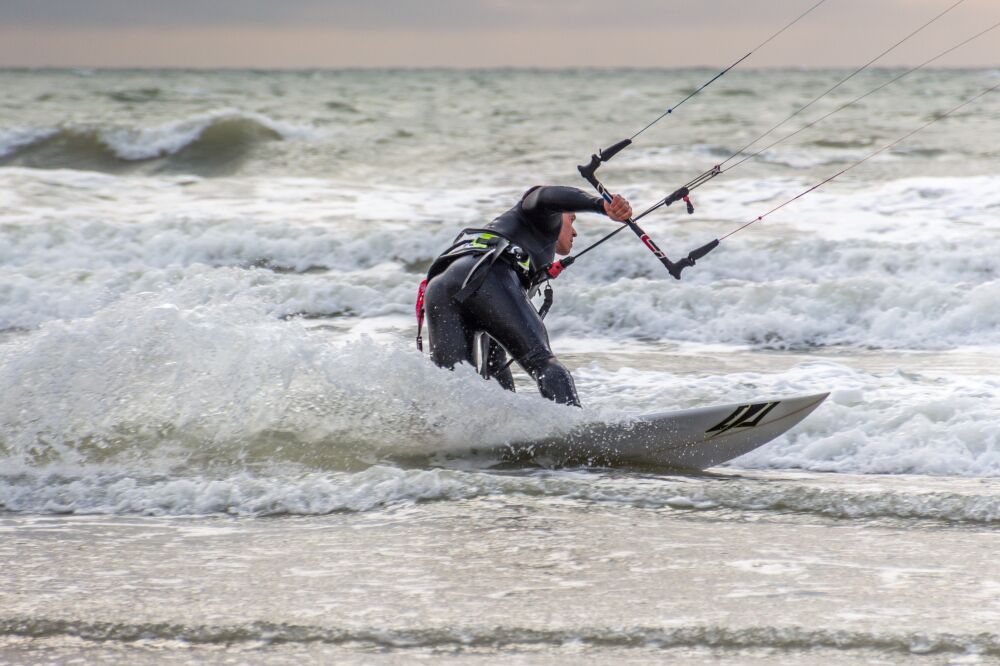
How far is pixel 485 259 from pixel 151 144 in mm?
17628

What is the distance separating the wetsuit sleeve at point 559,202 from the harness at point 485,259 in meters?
0.22

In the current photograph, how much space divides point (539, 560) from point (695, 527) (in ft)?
2.53

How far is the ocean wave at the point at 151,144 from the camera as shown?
20.4m

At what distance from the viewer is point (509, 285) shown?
579 cm

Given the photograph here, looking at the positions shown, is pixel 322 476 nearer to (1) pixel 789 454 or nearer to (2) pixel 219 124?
(1) pixel 789 454

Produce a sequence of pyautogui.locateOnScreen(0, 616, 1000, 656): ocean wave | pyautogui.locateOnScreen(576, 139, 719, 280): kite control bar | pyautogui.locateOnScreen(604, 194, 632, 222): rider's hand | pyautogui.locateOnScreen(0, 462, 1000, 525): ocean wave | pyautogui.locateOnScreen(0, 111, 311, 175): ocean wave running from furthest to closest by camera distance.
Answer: pyautogui.locateOnScreen(0, 111, 311, 175): ocean wave → pyautogui.locateOnScreen(576, 139, 719, 280): kite control bar → pyautogui.locateOnScreen(604, 194, 632, 222): rider's hand → pyautogui.locateOnScreen(0, 462, 1000, 525): ocean wave → pyautogui.locateOnScreen(0, 616, 1000, 656): ocean wave

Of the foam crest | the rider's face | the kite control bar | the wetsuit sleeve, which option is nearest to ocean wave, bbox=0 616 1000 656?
the foam crest

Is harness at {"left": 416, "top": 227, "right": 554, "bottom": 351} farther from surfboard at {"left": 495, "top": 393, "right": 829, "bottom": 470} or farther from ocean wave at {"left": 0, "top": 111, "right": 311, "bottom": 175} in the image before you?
ocean wave at {"left": 0, "top": 111, "right": 311, "bottom": 175}

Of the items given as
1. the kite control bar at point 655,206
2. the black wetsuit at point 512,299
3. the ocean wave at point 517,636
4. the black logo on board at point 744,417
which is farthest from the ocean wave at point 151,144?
the ocean wave at point 517,636

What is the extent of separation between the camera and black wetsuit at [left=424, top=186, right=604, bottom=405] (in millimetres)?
5711

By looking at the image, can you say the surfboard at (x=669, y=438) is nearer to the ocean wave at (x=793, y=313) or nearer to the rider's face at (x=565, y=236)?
the rider's face at (x=565, y=236)

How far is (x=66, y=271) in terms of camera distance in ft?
40.2

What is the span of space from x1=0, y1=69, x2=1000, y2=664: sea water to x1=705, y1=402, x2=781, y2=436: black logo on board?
214 millimetres

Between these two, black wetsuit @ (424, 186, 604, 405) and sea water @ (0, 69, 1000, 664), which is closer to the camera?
sea water @ (0, 69, 1000, 664)
